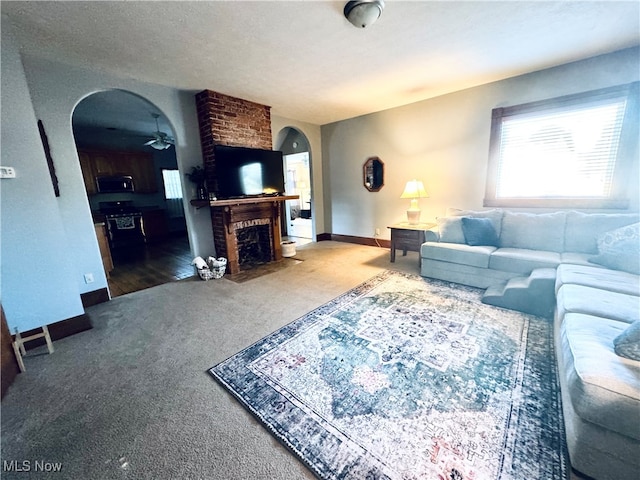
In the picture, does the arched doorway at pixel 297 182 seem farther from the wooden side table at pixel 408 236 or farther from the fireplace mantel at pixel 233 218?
the wooden side table at pixel 408 236

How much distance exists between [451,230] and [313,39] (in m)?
2.73

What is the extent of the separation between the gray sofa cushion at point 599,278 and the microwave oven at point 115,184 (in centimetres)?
802

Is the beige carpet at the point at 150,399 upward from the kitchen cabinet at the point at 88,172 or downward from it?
downward

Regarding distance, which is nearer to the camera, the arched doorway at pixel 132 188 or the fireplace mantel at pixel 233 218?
the fireplace mantel at pixel 233 218

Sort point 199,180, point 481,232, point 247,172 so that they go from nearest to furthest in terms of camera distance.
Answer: point 481,232 → point 199,180 → point 247,172

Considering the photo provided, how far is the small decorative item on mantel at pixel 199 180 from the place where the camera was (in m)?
3.64

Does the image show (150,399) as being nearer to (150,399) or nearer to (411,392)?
(150,399)

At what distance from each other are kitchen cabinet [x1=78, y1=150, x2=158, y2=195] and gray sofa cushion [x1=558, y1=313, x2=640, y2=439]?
7.60m

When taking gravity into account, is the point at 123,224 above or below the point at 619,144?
below

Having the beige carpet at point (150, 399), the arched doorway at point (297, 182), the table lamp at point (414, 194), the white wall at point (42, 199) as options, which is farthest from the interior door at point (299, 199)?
the white wall at point (42, 199)

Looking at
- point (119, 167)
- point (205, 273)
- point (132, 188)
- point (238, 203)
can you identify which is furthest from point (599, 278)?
point (119, 167)

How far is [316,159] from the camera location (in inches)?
221

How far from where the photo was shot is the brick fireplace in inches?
141

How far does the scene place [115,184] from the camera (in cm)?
598
